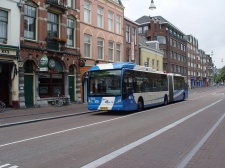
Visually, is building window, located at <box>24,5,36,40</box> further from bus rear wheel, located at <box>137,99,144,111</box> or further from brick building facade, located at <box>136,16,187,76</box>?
brick building facade, located at <box>136,16,187,76</box>

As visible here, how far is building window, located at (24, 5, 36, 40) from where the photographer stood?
2056 cm

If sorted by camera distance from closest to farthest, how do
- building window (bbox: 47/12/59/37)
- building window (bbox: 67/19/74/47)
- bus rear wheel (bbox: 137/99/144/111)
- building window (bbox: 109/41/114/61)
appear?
1. bus rear wheel (bbox: 137/99/144/111)
2. building window (bbox: 47/12/59/37)
3. building window (bbox: 67/19/74/47)
4. building window (bbox: 109/41/114/61)

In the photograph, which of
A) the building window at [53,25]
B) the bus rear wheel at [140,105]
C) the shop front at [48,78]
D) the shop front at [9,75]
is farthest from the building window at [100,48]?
the bus rear wheel at [140,105]

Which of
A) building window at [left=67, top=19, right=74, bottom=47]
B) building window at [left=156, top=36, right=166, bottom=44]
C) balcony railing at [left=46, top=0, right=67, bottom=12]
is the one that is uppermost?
building window at [left=156, top=36, right=166, bottom=44]

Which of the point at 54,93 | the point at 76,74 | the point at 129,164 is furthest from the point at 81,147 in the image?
the point at 76,74

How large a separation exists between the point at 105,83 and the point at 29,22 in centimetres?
905

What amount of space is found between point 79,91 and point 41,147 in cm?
1832

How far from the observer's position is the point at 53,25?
76.2ft

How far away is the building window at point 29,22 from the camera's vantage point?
2056 cm

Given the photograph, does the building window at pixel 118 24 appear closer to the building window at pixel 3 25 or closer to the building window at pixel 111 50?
the building window at pixel 111 50

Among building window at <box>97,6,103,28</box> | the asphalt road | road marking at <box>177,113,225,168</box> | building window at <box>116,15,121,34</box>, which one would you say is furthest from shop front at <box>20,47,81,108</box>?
road marking at <box>177,113,225,168</box>

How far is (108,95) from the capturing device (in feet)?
51.3

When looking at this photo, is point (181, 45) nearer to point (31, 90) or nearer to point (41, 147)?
point (31, 90)

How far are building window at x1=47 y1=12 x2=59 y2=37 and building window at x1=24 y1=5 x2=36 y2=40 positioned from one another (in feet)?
5.43
